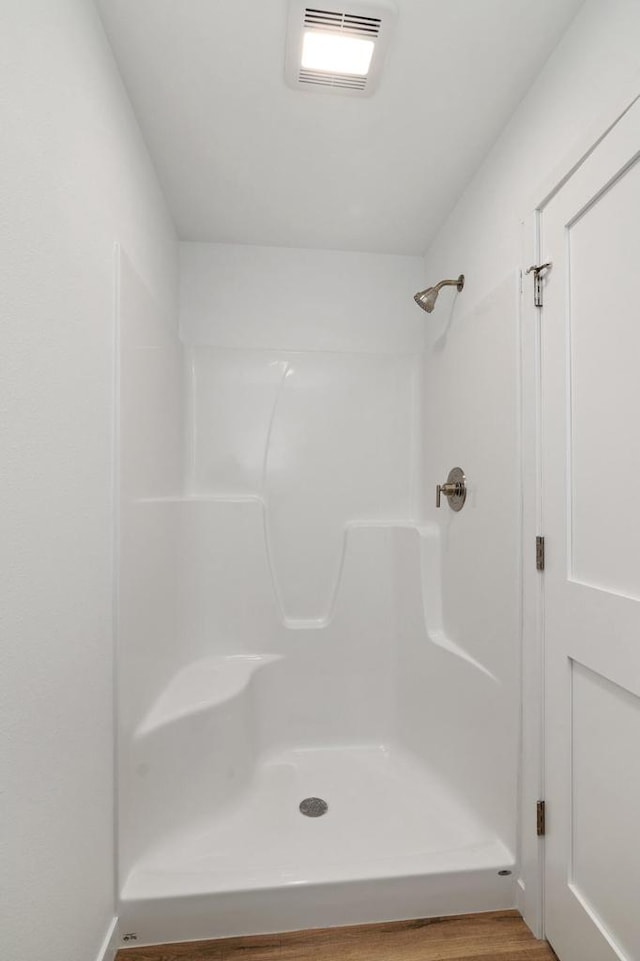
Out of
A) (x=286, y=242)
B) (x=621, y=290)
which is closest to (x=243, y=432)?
(x=286, y=242)

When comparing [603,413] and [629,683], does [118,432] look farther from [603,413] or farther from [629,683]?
[629,683]

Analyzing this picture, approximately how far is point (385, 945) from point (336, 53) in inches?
92.6

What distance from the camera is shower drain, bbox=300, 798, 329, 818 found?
5.91 feet

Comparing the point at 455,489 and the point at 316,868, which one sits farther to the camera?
the point at 455,489

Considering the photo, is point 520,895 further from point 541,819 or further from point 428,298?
point 428,298

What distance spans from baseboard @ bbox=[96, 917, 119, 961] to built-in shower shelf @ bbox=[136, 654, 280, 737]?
1.44 feet

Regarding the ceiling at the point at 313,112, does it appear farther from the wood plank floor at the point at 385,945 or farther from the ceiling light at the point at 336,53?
the wood plank floor at the point at 385,945

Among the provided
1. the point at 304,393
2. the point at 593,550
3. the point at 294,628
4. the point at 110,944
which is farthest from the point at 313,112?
the point at 110,944

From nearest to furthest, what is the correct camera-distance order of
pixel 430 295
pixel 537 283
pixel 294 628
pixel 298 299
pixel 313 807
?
pixel 537 283 < pixel 313 807 < pixel 430 295 < pixel 294 628 < pixel 298 299

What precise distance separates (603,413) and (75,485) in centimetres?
118

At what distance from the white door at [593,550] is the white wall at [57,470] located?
1137 millimetres

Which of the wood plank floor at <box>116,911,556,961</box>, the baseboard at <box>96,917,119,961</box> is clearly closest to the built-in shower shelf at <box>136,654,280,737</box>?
the baseboard at <box>96,917,119,961</box>

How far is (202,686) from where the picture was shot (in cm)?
193

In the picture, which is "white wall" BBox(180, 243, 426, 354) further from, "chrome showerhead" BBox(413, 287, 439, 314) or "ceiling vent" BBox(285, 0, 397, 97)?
"ceiling vent" BBox(285, 0, 397, 97)
